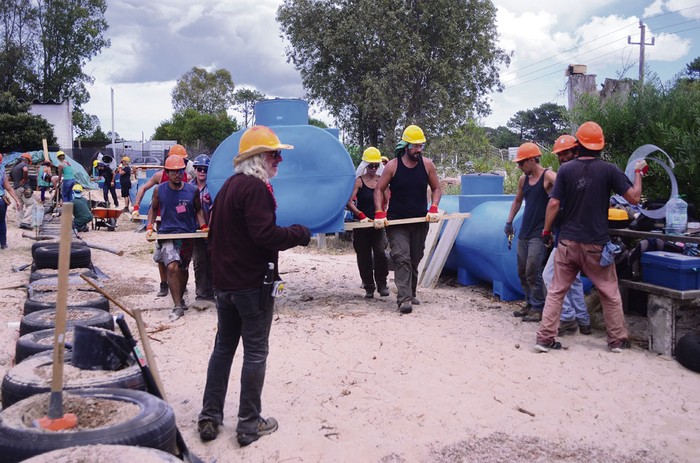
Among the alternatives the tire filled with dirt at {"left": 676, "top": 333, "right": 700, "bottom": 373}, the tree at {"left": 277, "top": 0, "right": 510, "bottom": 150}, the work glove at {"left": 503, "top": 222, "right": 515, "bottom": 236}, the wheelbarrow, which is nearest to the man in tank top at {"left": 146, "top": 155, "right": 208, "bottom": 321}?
the work glove at {"left": 503, "top": 222, "right": 515, "bottom": 236}

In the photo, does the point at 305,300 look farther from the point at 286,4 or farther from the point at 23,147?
the point at 23,147

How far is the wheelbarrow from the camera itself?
672 inches

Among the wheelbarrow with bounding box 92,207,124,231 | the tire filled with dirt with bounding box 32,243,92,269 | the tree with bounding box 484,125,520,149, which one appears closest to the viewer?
the tire filled with dirt with bounding box 32,243,92,269

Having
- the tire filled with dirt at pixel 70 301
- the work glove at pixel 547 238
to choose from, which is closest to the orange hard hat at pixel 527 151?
the work glove at pixel 547 238

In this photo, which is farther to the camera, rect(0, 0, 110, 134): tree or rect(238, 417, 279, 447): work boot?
rect(0, 0, 110, 134): tree

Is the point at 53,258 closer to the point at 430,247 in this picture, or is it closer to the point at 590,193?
the point at 430,247

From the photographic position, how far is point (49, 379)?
147 inches

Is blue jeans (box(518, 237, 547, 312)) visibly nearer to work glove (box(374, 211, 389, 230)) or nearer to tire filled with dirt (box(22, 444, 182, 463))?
work glove (box(374, 211, 389, 230))

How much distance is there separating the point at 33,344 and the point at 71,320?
767 mm

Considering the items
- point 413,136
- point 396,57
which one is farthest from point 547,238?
point 396,57

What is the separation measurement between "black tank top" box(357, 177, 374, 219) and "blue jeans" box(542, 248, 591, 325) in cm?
261

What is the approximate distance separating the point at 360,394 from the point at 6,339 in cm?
398

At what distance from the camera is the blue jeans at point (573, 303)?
21.7 ft

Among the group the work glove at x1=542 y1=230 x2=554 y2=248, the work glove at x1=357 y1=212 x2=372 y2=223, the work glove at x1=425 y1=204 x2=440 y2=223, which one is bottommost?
the work glove at x1=542 y1=230 x2=554 y2=248
